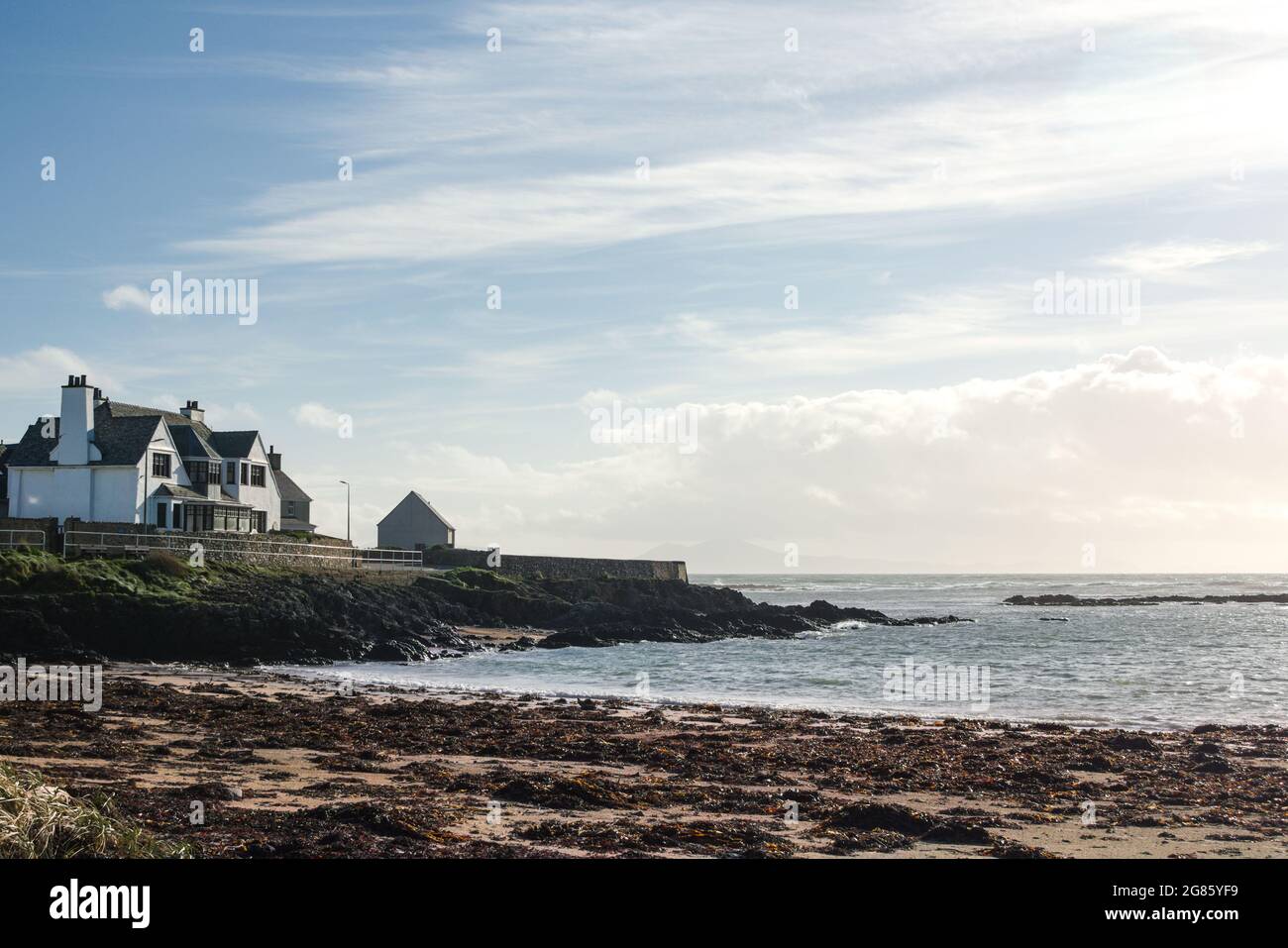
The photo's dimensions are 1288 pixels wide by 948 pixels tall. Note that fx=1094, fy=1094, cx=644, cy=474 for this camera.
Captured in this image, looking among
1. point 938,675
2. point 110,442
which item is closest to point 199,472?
point 110,442

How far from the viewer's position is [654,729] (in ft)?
69.8

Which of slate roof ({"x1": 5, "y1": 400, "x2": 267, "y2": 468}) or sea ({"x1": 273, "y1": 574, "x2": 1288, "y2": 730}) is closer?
sea ({"x1": 273, "y1": 574, "x2": 1288, "y2": 730})

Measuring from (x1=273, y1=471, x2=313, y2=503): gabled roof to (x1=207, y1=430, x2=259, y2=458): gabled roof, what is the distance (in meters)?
11.3

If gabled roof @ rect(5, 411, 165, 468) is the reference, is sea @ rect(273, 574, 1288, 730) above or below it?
below

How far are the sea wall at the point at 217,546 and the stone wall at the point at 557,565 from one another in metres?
14.0

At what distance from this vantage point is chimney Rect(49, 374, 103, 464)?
172 feet

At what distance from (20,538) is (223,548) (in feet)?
28.8

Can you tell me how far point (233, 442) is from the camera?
60.2 metres

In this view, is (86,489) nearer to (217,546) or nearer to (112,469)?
(112,469)

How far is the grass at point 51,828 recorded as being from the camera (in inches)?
258

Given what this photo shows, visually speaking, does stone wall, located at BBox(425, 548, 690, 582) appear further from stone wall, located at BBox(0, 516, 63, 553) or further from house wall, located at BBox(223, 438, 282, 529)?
stone wall, located at BBox(0, 516, 63, 553)

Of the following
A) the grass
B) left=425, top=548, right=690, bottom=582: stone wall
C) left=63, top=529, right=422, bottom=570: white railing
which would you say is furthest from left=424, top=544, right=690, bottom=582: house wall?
the grass
